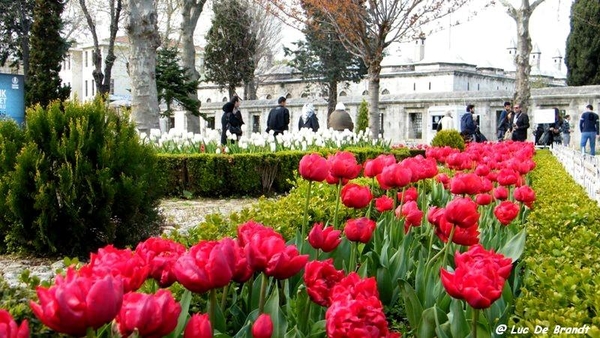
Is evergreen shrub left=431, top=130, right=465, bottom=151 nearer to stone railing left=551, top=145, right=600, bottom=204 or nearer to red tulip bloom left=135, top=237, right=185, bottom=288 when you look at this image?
stone railing left=551, top=145, right=600, bottom=204

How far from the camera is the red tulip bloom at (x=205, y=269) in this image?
1468mm

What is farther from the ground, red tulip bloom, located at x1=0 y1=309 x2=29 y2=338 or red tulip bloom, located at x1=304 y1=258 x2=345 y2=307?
red tulip bloom, located at x1=0 y1=309 x2=29 y2=338

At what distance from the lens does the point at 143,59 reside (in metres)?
12.4

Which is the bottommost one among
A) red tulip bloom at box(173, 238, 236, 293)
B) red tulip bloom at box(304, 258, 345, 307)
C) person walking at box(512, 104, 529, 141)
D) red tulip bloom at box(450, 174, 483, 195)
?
red tulip bloom at box(304, 258, 345, 307)

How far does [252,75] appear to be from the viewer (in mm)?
41219

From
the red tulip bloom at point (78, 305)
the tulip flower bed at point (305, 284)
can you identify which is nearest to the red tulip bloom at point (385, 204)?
the tulip flower bed at point (305, 284)

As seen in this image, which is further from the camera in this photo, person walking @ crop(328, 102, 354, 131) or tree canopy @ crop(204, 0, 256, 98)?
tree canopy @ crop(204, 0, 256, 98)

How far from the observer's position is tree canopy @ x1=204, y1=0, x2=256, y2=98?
3956cm

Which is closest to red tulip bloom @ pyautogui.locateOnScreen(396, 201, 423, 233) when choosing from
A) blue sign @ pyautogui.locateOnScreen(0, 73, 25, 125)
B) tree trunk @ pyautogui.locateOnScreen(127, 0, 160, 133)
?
tree trunk @ pyautogui.locateOnScreen(127, 0, 160, 133)

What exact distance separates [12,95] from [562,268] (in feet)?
57.1

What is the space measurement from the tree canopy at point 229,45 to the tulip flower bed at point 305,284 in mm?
37189

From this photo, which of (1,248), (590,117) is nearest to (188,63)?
(590,117)

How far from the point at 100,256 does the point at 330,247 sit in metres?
0.90

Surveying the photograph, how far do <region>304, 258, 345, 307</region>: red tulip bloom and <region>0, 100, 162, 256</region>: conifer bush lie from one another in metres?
4.03
